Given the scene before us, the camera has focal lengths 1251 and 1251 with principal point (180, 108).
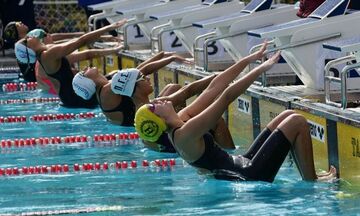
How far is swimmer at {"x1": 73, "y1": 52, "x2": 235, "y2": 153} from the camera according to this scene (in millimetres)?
10609

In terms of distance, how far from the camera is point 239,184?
8.91m

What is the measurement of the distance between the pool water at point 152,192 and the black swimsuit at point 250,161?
0.07m

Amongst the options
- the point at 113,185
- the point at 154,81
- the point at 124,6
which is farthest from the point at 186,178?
the point at 124,6

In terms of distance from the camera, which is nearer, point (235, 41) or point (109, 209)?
point (109, 209)

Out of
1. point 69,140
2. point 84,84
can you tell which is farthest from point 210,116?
point 84,84

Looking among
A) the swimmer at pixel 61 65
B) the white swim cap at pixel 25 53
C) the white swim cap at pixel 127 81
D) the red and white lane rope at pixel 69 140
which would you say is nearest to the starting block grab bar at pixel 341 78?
the white swim cap at pixel 127 81

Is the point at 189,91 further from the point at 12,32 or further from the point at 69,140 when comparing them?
the point at 12,32

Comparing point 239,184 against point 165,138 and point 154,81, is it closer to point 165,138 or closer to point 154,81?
point 165,138

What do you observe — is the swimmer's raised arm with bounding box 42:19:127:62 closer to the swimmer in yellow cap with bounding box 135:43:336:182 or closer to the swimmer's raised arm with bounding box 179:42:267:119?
the swimmer's raised arm with bounding box 179:42:267:119

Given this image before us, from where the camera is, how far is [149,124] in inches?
347

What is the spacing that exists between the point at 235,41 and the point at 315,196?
4.07 metres

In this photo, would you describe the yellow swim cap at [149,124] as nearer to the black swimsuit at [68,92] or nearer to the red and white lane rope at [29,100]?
the black swimsuit at [68,92]

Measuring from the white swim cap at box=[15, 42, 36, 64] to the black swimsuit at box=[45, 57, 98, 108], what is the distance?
473mm

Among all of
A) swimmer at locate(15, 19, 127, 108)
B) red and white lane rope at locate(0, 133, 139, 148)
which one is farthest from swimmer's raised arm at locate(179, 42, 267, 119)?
swimmer at locate(15, 19, 127, 108)
